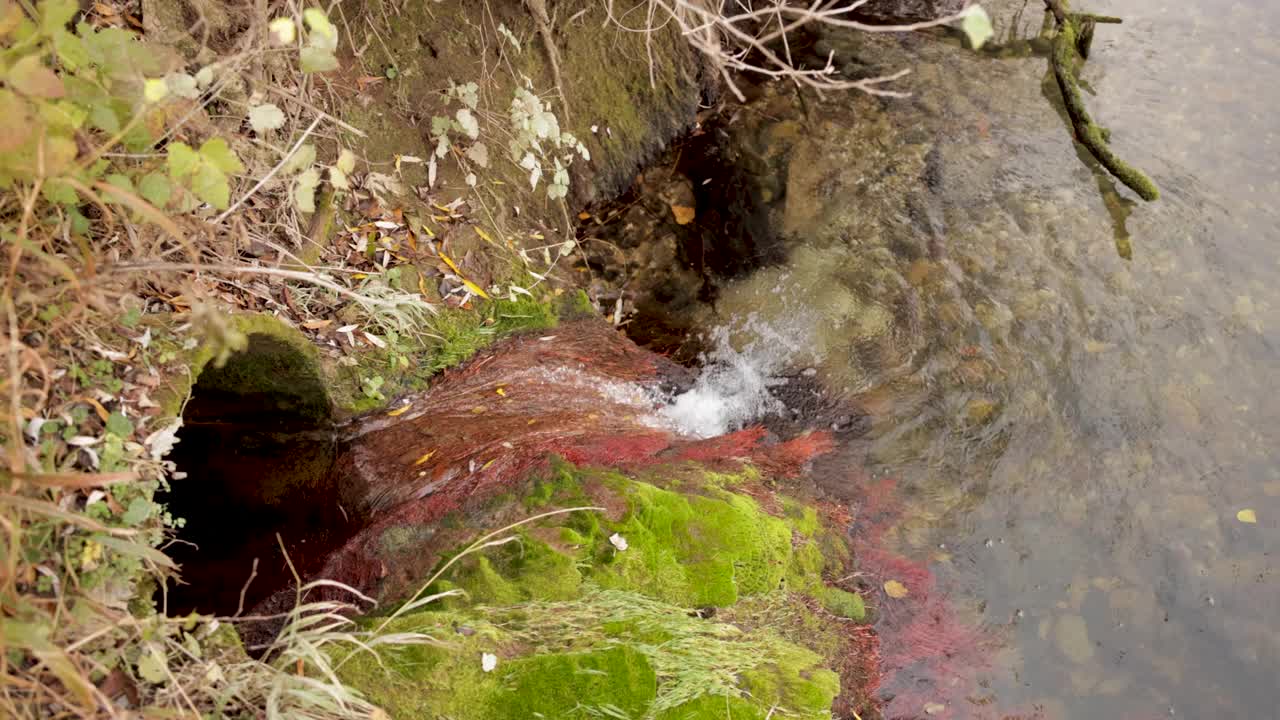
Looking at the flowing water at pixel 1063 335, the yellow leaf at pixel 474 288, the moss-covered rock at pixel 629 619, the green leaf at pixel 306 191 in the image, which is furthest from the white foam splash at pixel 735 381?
the green leaf at pixel 306 191

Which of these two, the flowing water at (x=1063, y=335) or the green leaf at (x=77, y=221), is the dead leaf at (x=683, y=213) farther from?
the green leaf at (x=77, y=221)

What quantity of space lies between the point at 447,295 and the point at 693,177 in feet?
7.80

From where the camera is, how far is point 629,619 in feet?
9.74

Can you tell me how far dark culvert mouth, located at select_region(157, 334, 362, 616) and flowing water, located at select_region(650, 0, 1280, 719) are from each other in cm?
209

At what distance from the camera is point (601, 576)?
122 inches

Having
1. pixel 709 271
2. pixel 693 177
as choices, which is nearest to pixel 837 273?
pixel 709 271

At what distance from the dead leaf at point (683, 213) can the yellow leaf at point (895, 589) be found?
9.00ft

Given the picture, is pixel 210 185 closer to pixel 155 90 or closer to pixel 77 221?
pixel 155 90

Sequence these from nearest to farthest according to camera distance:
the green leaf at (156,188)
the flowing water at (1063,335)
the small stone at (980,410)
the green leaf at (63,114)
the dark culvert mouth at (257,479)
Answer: the green leaf at (63,114) → the green leaf at (156,188) → the dark culvert mouth at (257,479) → the flowing water at (1063,335) → the small stone at (980,410)

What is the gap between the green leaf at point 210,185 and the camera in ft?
7.16

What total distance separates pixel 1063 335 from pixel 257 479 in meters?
4.91

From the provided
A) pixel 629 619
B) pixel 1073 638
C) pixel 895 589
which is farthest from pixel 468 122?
pixel 1073 638

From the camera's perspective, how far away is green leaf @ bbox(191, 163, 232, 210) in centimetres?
218

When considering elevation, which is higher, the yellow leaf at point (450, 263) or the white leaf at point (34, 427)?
Result: the white leaf at point (34, 427)
